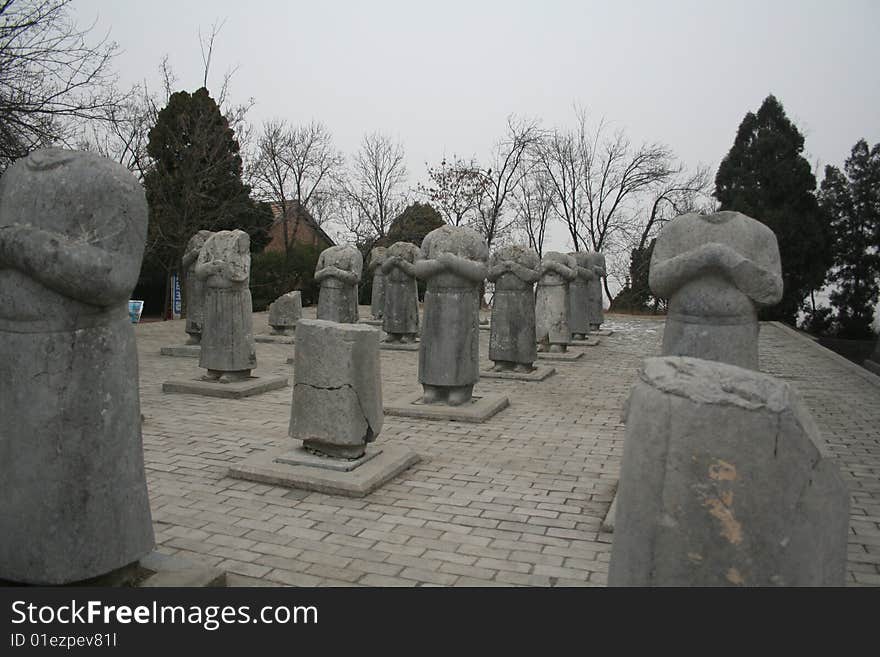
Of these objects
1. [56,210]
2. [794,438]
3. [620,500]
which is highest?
[56,210]

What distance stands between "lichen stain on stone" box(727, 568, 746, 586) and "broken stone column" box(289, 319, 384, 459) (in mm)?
3961

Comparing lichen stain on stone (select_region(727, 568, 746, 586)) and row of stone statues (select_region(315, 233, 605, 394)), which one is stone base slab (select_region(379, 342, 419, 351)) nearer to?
row of stone statues (select_region(315, 233, 605, 394))

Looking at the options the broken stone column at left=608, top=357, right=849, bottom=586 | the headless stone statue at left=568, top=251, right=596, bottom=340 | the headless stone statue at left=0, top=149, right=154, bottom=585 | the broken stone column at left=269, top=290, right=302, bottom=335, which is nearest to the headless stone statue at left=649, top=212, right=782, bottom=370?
the broken stone column at left=608, top=357, right=849, bottom=586

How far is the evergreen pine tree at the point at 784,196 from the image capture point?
902 inches

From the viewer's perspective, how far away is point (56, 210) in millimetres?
2971

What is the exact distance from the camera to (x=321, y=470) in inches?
222

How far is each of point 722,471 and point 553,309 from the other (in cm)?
1252

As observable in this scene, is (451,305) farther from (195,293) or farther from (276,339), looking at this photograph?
(276,339)

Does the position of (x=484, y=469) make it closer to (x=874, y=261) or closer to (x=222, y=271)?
(x=222, y=271)

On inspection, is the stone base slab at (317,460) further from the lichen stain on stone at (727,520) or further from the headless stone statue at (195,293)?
the headless stone statue at (195,293)

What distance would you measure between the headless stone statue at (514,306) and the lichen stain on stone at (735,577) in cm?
838

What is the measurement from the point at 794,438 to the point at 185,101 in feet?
77.2
